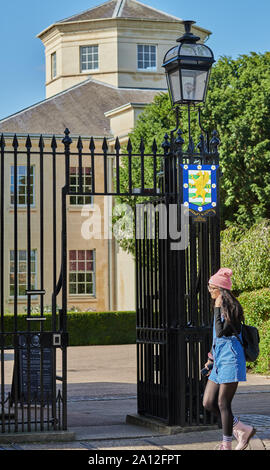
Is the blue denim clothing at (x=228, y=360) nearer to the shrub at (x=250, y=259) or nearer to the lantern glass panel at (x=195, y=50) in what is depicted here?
the lantern glass panel at (x=195, y=50)

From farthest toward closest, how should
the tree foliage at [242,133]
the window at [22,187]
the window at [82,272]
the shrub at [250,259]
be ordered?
1. the window at [82,272]
2. the window at [22,187]
3. the tree foliage at [242,133]
4. the shrub at [250,259]

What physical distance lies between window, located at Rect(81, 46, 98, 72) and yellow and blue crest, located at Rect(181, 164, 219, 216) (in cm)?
3610

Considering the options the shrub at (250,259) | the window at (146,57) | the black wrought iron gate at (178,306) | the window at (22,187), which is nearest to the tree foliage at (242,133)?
the shrub at (250,259)

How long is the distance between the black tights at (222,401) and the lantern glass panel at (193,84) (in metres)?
3.58

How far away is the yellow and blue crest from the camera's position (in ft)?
31.6

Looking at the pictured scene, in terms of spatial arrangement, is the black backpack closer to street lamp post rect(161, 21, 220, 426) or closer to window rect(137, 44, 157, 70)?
street lamp post rect(161, 21, 220, 426)

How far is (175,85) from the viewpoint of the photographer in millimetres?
10031

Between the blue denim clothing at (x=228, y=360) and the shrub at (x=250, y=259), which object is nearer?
the blue denim clothing at (x=228, y=360)

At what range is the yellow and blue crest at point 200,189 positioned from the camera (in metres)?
9.62

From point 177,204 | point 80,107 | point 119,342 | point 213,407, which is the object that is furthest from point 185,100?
point 80,107

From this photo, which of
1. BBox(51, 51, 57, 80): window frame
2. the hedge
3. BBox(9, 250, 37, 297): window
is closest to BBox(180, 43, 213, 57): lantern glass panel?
the hedge

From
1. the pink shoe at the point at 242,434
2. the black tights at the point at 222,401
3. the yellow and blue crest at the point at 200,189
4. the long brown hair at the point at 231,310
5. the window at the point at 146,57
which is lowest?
the pink shoe at the point at 242,434

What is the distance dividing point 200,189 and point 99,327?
19.2 m

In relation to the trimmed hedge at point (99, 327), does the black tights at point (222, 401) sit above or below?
Result: above
